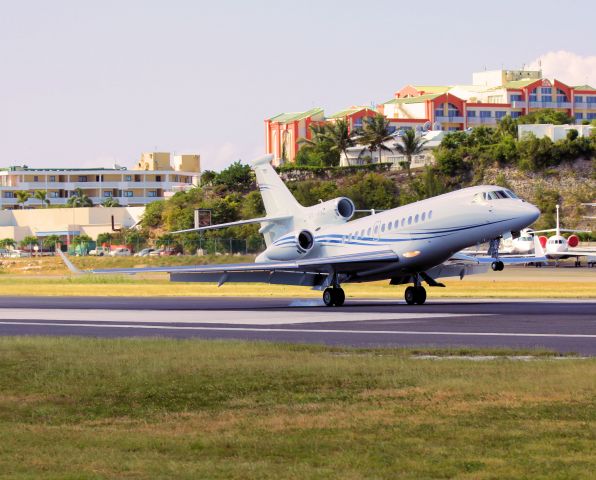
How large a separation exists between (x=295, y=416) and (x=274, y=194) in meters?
34.5

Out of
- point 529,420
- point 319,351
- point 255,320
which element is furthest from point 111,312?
point 529,420

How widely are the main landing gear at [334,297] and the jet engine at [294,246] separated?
2.07 metres

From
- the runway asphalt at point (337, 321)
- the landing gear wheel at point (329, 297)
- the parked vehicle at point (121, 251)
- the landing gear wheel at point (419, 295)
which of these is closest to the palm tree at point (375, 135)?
the parked vehicle at point (121, 251)

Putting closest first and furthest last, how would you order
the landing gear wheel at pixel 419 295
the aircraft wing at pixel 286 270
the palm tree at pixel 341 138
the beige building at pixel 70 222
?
the aircraft wing at pixel 286 270
the landing gear wheel at pixel 419 295
the palm tree at pixel 341 138
the beige building at pixel 70 222

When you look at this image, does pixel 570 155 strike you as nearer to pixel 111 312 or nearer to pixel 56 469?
pixel 111 312

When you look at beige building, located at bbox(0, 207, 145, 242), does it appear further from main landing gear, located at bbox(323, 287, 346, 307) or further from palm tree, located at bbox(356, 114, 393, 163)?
main landing gear, located at bbox(323, 287, 346, 307)

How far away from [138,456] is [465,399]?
5.87 m

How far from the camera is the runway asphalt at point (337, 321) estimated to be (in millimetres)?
29531

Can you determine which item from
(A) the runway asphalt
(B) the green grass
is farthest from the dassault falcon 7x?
(B) the green grass

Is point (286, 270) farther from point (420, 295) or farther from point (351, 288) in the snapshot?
point (351, 288)

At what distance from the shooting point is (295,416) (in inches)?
644

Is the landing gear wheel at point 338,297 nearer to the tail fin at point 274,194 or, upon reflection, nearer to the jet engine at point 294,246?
the jet engine at point 294,246

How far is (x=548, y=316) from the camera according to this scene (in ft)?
123

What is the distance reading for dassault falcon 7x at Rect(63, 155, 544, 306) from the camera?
41031mm
